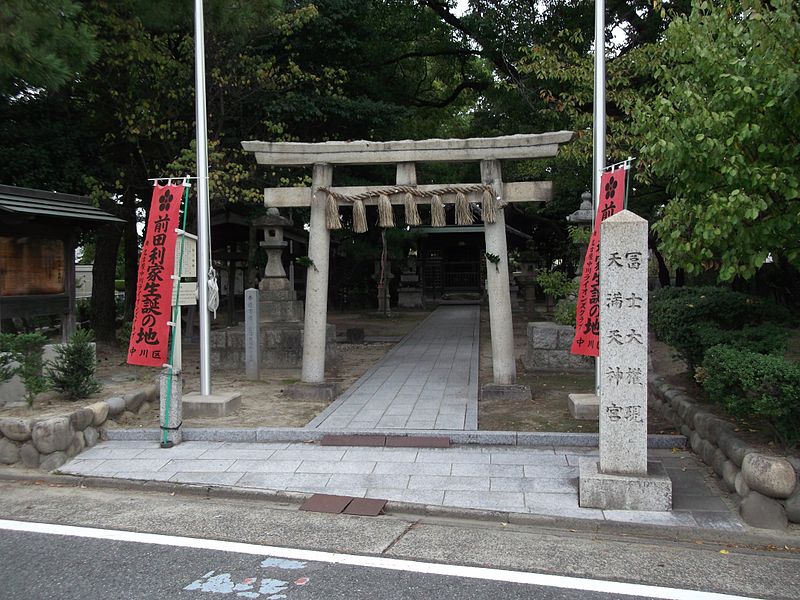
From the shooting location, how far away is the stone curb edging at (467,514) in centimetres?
483

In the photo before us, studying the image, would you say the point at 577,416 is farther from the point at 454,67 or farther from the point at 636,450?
the point at 454,67

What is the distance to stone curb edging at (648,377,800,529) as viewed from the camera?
191 inches

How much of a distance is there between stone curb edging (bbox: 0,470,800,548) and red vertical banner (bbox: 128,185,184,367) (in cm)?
174

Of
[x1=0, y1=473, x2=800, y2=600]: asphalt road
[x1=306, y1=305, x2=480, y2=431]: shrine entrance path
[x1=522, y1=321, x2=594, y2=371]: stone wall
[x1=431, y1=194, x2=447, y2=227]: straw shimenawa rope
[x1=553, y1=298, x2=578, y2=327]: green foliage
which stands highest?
[x1=431, y1=194, x2=447, y2=227]: straw shimenawa rope

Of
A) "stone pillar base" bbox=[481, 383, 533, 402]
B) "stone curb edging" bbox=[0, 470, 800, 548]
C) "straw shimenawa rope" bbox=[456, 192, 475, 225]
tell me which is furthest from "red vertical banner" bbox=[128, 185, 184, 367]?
"stone pillar base" bbox=[481, 383, 533, 402]

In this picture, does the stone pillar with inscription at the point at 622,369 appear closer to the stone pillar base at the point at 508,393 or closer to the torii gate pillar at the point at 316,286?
the stone pillar base at the point at 508,393

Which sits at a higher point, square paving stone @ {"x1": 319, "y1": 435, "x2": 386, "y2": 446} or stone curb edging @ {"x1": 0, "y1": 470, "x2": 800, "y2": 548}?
square paving stone @ {"x1": 319, "y1": 435, "x2": 386, "y2": 446}

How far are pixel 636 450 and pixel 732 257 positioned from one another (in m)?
2.05

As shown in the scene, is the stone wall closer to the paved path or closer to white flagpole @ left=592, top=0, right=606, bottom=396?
white flagpole @ left=592, top=0, right=606, bottom=396

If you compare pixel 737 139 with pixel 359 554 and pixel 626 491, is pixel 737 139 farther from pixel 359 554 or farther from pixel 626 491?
pixel 359 554

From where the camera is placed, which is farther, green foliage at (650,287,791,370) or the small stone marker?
the small stone marker

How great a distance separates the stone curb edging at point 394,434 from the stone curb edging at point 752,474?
2.86 feet

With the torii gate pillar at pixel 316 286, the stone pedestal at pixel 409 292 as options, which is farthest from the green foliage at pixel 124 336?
the stone pedestal at pixel 409 292

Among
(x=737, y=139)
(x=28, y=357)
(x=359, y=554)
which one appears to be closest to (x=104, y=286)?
(x=28, y=357)
